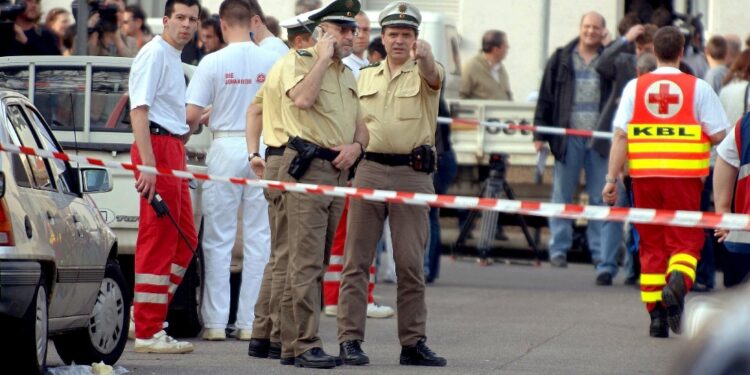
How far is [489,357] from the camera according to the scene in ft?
30.8

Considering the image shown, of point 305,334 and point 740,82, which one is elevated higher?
point 740,82

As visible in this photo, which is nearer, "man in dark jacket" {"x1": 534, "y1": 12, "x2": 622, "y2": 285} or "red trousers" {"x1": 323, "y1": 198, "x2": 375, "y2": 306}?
"red trousers" {"x1": 323, "y1": 198, "x2": 375, "y2": 306}

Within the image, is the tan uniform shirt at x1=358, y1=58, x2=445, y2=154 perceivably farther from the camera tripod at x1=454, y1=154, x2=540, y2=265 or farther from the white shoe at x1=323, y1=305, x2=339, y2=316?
the camera tripod at x1=454, y1=154, x2=540, y2=265

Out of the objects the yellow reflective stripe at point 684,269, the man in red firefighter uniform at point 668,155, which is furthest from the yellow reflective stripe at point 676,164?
the yellow reflective stripe at point 684,269

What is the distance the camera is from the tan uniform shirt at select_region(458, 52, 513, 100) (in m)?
19.2

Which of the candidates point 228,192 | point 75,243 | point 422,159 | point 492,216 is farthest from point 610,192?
point 492,216

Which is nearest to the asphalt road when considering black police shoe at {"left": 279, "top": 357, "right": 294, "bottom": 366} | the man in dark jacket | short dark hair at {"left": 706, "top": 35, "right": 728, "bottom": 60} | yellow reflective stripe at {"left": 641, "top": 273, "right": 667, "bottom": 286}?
black police shoe at {"left": 279, "top": 357, "right": 294, "bottom": 366}

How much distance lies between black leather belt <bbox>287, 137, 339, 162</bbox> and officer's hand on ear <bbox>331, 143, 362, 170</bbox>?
27mm

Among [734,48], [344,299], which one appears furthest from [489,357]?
[734,48]

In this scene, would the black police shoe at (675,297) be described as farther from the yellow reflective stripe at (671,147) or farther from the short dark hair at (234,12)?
the short dark hair at (234,12)

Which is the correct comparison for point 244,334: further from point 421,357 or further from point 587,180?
point 587,180

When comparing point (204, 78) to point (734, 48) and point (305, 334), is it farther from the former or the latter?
point (734, 48)

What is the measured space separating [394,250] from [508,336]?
1.98 metres

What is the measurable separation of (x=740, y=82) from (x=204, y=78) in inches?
202
